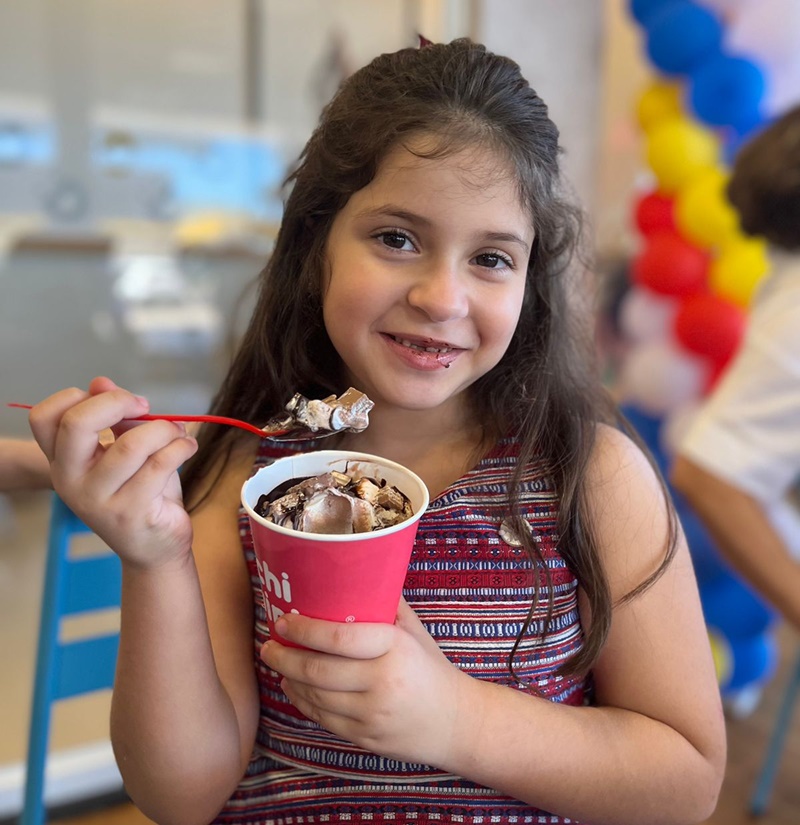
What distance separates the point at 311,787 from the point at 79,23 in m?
2.72

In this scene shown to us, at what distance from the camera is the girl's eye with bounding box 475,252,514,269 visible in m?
0.78

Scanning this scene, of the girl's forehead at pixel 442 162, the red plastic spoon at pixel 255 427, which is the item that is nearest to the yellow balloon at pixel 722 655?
the red plastic spoon at pixel 255 427

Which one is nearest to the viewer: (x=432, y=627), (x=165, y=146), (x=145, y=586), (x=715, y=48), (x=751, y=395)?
(x=145, y=586)

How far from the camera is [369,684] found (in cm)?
62

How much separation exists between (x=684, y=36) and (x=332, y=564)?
1947 mm

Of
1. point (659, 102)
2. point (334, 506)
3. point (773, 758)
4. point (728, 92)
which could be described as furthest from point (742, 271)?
point (334, 506)

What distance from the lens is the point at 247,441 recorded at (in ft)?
3.16

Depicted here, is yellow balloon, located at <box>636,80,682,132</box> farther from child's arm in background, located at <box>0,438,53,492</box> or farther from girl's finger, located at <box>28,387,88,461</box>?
girl's finger, located at <box>28,387,88,461</box>

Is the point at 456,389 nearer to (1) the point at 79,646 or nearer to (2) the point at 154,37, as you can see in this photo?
A: (1) the point at 79,646

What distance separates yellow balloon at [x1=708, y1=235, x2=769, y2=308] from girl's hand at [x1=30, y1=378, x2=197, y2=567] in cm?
174

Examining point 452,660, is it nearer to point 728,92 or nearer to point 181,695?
point 181,695

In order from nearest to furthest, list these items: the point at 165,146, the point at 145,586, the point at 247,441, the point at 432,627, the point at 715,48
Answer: the point at 145,586 → the point at 432,627 → the point at 247,441 → the point at 715,48 → the point at 165,146

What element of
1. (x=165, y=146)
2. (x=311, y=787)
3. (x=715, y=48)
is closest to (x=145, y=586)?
(x=311, y=787)

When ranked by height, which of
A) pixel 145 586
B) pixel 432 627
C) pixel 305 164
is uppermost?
pixel 305 164
